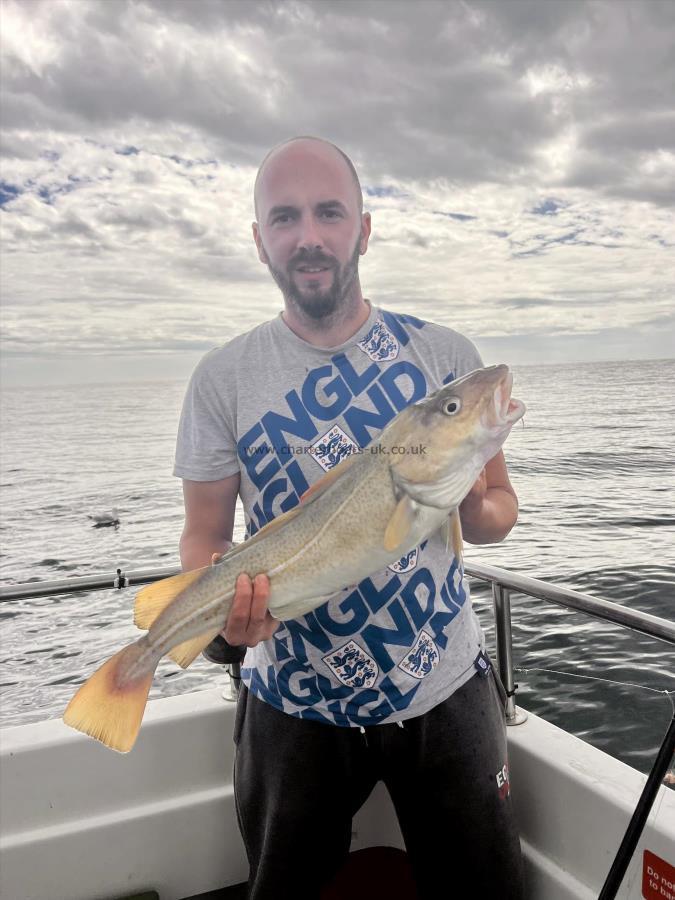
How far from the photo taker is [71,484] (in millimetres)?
32594

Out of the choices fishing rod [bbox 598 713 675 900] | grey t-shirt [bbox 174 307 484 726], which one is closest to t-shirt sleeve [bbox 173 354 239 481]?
grey t-shirt [bbox 174 307 484 726]

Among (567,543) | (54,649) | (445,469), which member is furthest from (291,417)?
(567,543)

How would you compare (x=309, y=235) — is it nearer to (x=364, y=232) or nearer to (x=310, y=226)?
(x=310, y=226)

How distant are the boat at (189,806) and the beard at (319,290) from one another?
123 cm

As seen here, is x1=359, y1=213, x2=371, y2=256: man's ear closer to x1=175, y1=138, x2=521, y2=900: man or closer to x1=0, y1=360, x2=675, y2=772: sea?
x1=175, y1=138, x2=521, y2=900: man

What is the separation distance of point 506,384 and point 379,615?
33.9 inches

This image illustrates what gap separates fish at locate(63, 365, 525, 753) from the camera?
188 cm

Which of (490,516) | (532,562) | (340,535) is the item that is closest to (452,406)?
(340,535)

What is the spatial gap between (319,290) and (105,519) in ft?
70.5

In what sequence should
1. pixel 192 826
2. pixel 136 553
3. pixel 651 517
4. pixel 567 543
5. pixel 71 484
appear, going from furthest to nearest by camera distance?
pixel 71 484 → pixel 136 553 → pixel 651 517 → pixel 567 543 → pixel 192 826

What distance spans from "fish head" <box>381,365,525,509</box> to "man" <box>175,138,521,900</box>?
32 centimetres

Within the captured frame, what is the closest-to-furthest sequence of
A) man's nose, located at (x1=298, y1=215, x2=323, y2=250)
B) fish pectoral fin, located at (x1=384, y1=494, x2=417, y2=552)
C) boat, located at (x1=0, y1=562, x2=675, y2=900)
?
fish pectoral fin, located at (x1=384, y1=494, x2=417, y2=552)
man's nose, located at (x1=298, y1=215, x2=323, y2=250)
boat, located at (x1=0, y1=562, x2=675, y2=900)

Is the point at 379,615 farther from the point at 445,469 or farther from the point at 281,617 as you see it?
the point at 445,469

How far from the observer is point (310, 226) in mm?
2398
